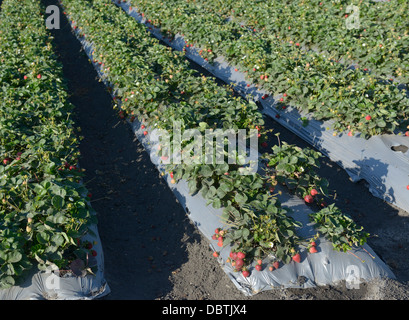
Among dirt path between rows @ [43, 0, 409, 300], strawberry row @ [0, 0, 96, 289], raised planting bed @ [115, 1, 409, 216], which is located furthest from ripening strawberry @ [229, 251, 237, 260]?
raised planting bed @ [115, 1, 409, 216]

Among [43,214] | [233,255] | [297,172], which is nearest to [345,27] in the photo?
[297,172]

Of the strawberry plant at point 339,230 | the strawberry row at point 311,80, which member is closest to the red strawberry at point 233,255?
the strawberry plant at point 339,230

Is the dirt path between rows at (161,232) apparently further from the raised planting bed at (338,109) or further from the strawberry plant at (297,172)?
the strawberry plant at (297,172)

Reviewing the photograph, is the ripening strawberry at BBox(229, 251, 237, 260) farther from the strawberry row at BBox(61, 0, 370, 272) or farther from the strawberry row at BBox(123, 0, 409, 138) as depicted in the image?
the strawberry row at BBox(123, 0, 409, 138)

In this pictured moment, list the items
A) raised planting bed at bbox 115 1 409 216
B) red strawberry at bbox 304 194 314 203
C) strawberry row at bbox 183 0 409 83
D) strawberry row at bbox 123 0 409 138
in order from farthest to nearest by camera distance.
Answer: strawberry row at bbox 183 0 409 83
strawberry row at bbox 123 0 409 138
raised planting bed at bbox 115 1 409 216
red strawberry at bbox 304 194 314 203

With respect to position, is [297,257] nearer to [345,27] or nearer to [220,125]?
[220,125]
